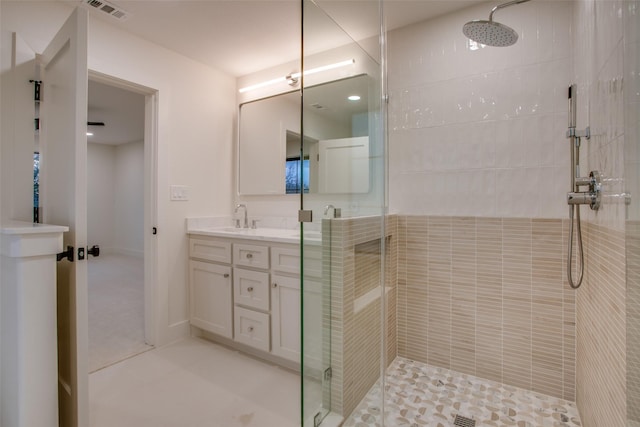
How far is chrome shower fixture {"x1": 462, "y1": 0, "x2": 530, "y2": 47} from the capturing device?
4.78 feet

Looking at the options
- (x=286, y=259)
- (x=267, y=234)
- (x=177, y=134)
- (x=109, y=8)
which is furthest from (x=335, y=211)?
(x=109, y=8)

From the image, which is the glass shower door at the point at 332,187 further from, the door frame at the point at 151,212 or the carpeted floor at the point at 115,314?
the carpeted floor at the point at 115,314

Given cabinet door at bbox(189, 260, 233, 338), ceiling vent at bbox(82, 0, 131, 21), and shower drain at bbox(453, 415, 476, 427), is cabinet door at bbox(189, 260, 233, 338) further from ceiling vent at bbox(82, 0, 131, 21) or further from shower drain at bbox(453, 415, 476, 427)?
ceiling vent at bbox(82, 0, 131, 21)

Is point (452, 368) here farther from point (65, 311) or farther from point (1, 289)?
point (1, 289)

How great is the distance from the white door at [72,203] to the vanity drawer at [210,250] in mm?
1024

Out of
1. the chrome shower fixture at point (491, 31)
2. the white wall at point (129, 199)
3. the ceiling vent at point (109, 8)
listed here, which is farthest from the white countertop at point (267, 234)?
the white wall at point (129, 199)

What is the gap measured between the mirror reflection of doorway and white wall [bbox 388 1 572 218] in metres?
2.42

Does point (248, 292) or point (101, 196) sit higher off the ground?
point (101, 196)

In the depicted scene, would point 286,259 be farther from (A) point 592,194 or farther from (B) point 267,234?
(A) point 592,194

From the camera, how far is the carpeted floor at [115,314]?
225cm

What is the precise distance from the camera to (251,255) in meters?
2.17

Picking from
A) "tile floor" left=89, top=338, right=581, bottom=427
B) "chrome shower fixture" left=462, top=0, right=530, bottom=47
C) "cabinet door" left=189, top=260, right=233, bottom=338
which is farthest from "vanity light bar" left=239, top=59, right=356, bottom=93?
"tile floor" left=89, top=338, right=581, bottom=427

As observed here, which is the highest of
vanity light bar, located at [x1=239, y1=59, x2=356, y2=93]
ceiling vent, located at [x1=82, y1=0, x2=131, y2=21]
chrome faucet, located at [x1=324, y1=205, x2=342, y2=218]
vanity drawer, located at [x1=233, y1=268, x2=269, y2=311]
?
ceiling vent, located at [x1=82, y1=0, x2=131, y2=21]

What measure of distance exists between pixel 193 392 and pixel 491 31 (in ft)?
8.29
